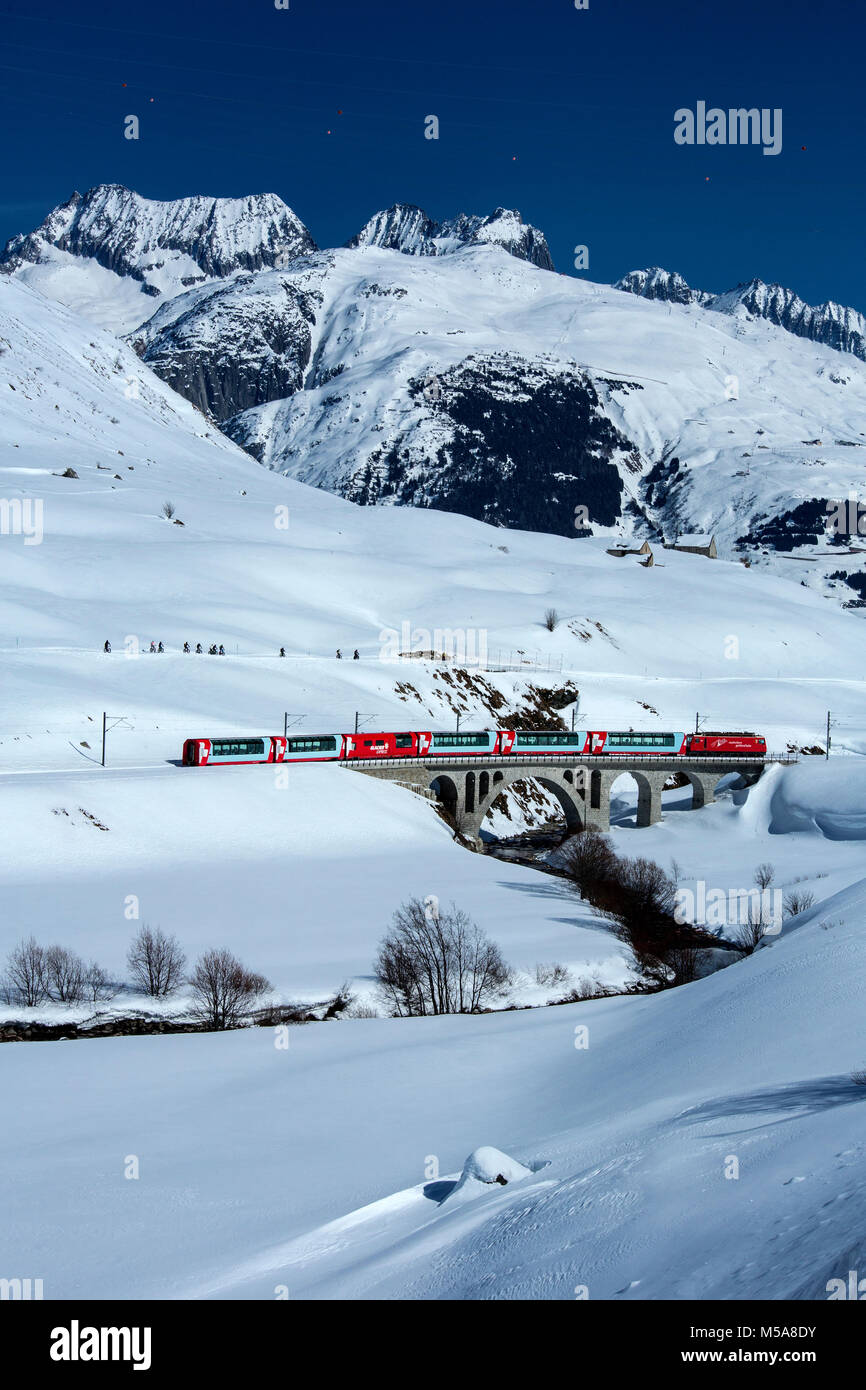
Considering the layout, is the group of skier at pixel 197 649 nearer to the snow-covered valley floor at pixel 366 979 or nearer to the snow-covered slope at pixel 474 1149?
the snow-covered valley floor at pixel 366 979

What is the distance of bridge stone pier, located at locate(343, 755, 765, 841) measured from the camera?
8383cm

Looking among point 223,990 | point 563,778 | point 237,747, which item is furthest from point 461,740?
point 223,990

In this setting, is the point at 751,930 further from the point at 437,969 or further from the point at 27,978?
the point at 27,978

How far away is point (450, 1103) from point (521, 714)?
3354 inches

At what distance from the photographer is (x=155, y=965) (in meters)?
44.8

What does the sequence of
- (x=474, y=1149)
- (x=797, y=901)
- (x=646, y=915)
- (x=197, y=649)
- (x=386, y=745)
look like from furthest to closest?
1. (x=197, y=649)
2. (x=386, y=745)
3. (x=646, y=915)
4. (x=797, y=901)
5. (x=474, y=1149)

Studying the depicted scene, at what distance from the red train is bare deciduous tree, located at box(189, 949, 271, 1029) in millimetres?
29114

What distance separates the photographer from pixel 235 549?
470 feet

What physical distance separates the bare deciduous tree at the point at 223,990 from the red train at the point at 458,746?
29.1 meters

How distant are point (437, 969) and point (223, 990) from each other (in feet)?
29.9

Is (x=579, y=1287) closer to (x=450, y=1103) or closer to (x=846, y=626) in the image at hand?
(x=450, y=1103)

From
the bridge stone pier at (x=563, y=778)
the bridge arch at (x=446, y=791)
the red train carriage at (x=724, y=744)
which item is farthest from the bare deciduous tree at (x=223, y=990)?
the red train carriage at (x=724, y=744)

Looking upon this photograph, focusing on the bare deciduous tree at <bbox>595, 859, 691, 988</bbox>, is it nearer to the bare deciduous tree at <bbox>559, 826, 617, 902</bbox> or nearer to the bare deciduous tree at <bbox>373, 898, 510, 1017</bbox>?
the bare deciduous tree at <bbox>559, 826, 617, 902</bbox>
